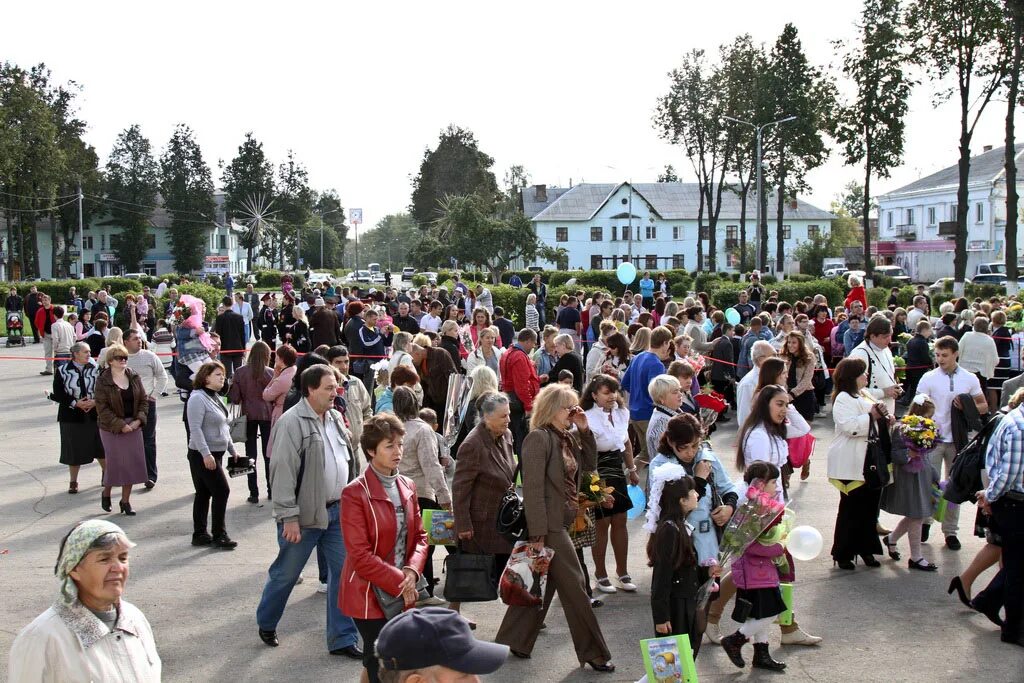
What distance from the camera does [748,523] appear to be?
21.3 feet

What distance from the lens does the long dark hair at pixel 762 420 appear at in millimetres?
7691

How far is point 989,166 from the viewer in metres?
78.7

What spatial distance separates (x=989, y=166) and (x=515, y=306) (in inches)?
2357

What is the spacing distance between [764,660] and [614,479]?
6.49 feet

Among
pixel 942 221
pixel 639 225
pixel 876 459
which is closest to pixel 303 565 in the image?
pixel 876 459

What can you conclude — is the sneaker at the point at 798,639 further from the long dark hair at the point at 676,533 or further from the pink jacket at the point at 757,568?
the long dark hair at the point at 676,533

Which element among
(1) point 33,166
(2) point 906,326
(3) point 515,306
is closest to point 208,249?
(1) point 33,166

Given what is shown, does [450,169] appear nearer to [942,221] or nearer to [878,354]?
[942,221]

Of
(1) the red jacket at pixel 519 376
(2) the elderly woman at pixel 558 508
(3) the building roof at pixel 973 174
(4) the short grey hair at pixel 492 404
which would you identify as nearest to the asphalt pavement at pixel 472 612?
(2) the elderly woman at pixel 558 508

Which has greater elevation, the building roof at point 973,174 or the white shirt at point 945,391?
the building roof at point 973,174

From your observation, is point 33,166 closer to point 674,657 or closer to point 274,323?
point 274,323

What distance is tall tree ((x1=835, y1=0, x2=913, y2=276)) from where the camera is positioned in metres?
46.7

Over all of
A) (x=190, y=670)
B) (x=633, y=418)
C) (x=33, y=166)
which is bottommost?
(x=190, y=670)

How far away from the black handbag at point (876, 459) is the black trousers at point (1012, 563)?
140cm
